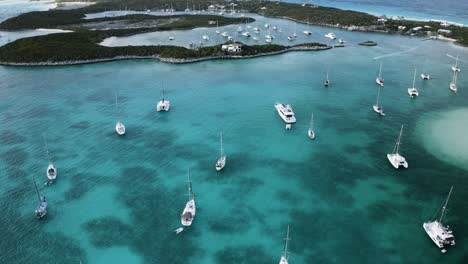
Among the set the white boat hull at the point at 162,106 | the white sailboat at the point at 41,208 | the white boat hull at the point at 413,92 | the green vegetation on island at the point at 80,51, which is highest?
the green vegetation on island at the point at 80,51

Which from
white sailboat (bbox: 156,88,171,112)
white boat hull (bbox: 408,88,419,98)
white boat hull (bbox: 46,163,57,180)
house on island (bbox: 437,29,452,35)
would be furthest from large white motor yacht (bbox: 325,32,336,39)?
white boat hull (bbox: 46,163,57,180)

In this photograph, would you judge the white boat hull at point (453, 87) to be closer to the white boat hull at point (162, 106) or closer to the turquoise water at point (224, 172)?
the turquoise water at point (224, 172)

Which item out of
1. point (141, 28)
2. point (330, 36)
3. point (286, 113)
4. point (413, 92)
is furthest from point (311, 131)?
point (141, 28)

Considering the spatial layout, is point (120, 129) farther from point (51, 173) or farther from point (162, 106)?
point (51, 173)

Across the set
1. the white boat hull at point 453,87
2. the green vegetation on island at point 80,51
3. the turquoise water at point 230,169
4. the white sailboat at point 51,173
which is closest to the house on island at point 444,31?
the turquoise water at point 230,169

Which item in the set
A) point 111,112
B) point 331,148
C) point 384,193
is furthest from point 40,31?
point 384,193

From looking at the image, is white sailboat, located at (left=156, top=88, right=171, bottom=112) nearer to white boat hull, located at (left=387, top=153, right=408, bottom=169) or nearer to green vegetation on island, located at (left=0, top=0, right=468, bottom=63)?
green vegetation on island, located at (left=0, top=0, right=468, bottom=63)
